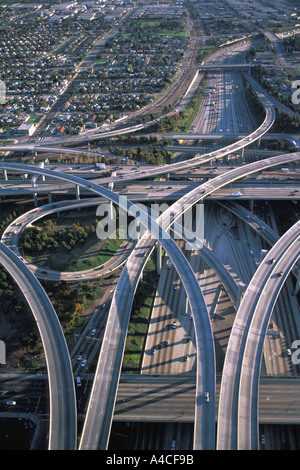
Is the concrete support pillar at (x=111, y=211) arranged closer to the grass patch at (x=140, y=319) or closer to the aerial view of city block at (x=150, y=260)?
the aerial view of city block at (x=150, y=260)

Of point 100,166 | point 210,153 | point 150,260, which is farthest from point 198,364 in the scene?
point 210,153

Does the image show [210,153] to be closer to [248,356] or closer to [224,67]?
[248,356]

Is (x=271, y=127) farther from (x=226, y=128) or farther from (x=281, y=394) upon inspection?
(x=281, y=394)

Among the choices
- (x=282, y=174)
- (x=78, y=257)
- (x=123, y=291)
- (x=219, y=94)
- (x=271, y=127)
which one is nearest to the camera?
(x=123, y=291)

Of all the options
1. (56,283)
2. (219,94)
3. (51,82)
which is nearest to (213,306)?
(56,283)

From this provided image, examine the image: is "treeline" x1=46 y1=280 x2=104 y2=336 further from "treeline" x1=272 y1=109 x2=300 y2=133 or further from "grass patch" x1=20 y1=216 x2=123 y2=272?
"treeline" x1=272 y1=109 x2=300 y2=133
